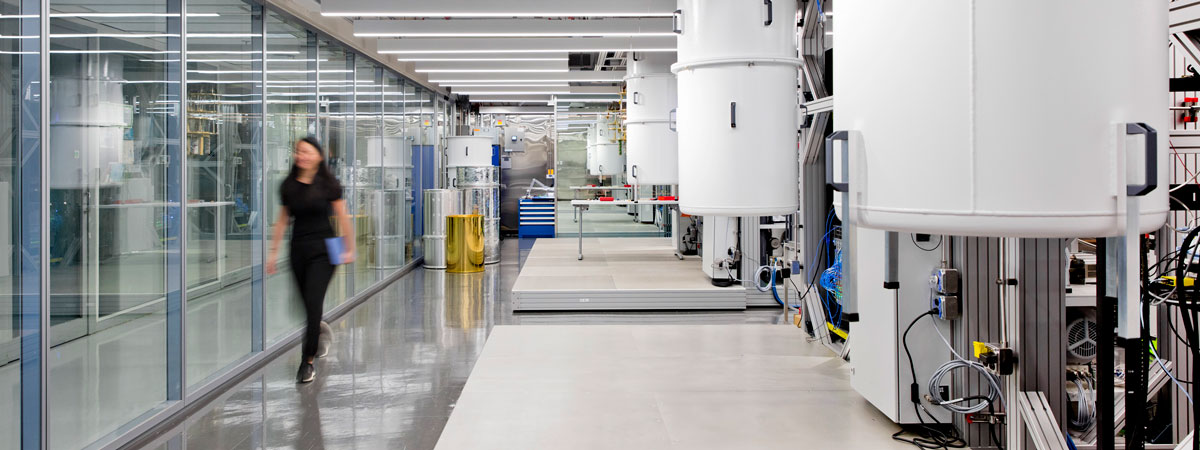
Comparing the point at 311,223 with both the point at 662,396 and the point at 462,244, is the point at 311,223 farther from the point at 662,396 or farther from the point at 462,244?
the point at 462,244

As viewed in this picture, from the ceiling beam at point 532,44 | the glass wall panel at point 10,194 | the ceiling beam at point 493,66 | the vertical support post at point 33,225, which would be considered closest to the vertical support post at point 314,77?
the ceiling beam at point 532,44

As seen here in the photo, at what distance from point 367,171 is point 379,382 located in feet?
12.3

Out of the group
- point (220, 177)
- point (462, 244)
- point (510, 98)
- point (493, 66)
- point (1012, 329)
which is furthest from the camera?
point (510, 98)

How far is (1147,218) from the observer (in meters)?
1.66

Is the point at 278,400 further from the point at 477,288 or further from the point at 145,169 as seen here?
the point at 477,288

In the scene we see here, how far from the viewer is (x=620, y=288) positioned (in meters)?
6.64

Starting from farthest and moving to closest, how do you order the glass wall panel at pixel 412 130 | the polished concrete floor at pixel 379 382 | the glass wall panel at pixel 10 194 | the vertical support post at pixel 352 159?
the glass wall panel at pixel 412 130 → the vertical support post at pixel 352 159 → the polished concrete floor at pixel 379 382 → the glass wall panel at pixel 10 194

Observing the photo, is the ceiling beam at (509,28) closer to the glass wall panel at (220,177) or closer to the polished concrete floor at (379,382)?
the glass wall panel at (220,177)

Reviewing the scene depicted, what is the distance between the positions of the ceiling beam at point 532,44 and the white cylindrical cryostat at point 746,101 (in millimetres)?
2789

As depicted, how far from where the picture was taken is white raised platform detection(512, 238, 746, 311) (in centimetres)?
655

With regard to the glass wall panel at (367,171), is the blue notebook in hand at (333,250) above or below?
below

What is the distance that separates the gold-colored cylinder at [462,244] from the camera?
9.27 m

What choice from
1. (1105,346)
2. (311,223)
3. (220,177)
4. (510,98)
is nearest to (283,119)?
(220,177)

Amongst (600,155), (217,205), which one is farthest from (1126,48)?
(600,155)
